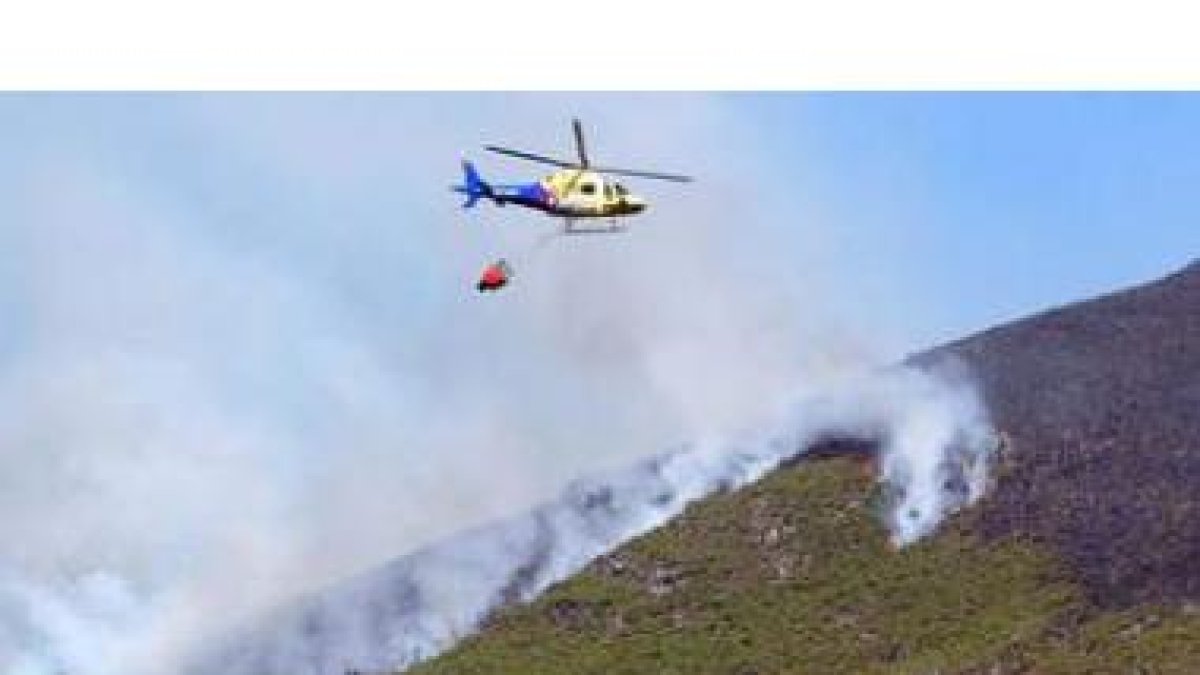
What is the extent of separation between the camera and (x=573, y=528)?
12519 centimetres

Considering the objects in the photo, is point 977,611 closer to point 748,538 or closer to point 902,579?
point 902,579

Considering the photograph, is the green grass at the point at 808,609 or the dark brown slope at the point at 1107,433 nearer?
the green grass at the point at 808,609

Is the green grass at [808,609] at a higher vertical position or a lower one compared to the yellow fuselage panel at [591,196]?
lower

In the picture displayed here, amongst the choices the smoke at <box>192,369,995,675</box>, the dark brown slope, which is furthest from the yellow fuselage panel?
the smoke at <box>192,369,995,675</box>

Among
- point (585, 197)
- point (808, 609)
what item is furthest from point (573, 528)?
point (585, 197)

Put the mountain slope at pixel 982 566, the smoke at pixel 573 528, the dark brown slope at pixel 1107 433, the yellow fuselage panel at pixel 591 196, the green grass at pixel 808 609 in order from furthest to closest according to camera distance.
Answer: the smoke at pixel 573 528 < the dark brown slope at pixel 1107 433 < the mountain slope at pixel 982 566 < the green grass at pixel 808 609 < the yellow fuselage panel at pixel 591 196

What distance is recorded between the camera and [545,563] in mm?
121688

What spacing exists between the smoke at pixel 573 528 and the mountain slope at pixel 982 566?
2287mm

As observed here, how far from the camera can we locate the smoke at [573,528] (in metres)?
113

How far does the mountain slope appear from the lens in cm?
8988

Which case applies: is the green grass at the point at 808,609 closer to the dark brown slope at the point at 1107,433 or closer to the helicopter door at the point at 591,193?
the dark brown slope at the point at 1107,433

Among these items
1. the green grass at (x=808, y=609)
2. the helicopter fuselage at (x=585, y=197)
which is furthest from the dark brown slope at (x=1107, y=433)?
the helicopter fuselage at (x=585, y=197)

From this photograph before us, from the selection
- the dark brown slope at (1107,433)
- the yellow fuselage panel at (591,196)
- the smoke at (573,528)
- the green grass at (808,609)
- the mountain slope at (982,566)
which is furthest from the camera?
the smoke at (573,528)

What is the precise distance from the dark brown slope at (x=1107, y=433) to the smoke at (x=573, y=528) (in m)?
2.62
